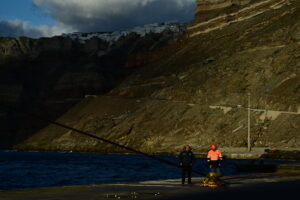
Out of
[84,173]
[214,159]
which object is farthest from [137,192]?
[84,173]

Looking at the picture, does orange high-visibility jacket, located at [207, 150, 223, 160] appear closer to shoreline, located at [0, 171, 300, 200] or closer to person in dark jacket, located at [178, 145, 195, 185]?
person in dark jacket, located at [178, 145, 195, 185]

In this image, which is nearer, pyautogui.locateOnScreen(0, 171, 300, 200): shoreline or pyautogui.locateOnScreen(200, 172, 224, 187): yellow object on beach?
pyautogui.locateOnScreen(0, 171, 300, 200): shoreline

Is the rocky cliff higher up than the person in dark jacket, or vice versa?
the rocky cliff

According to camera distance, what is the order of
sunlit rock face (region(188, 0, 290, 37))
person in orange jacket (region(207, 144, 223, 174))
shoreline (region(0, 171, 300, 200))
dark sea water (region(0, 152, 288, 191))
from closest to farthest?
shoreline (region(0, 171, 300, 200)), person in orange jacket (region(207, 144, 223, 174)), dark sea water (region(0, 152, 288, 191)), sunlit rock face (region(188, 0, 290, 37))

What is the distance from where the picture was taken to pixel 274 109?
99.4m

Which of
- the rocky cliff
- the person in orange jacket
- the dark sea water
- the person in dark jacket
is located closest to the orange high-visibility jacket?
the person in orange jacket

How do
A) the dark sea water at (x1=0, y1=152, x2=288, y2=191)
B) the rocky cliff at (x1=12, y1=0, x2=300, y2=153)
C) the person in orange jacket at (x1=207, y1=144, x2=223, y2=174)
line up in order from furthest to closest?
the rocky cliff at (x1=12, y1=0, x2=300, y2=153)
the dark sea water at (x1=0, y1=152, x2=288, y2=191)
the person in orange jacket at (x1=207, y1=144, x2=223, y2=174)

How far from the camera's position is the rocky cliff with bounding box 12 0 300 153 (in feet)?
330

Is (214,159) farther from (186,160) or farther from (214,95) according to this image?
(214,95)

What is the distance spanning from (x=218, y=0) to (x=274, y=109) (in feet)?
298

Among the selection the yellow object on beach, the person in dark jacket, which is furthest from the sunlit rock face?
the yellow object on beach

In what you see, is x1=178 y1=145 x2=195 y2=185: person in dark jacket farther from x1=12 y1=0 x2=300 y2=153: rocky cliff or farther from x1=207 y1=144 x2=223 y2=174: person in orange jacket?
x1=12 y1=0 x2=300 y2=153: rocky cliff

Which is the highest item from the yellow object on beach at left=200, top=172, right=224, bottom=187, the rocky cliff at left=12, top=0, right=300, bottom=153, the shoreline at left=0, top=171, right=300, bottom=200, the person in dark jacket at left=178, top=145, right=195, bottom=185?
the rocky cliff at left=12, top=0, right=300, bottom=153

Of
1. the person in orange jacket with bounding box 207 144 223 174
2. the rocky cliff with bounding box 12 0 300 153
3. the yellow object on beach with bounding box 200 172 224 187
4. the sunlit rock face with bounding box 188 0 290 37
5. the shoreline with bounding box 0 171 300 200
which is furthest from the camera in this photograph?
the sunlit rock face with bounding box 188 0 290 37
